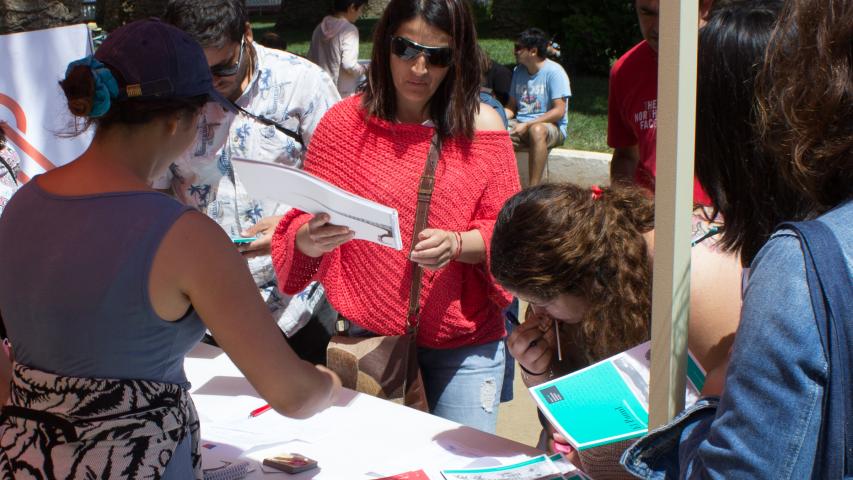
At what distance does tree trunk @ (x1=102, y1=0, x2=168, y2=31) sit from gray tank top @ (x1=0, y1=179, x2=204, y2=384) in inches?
346

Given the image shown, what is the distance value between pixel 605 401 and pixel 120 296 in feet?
2.77

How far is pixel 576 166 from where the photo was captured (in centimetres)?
774

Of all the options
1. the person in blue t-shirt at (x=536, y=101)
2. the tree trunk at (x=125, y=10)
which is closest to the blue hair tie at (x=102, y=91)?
the person in blue t-shirt at (x=536, y=101)

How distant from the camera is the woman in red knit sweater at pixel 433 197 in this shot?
7.42ft

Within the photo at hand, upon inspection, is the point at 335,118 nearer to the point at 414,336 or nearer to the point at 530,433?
the point at 414,336

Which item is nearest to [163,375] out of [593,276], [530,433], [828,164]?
[593,276]

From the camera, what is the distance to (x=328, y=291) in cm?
233

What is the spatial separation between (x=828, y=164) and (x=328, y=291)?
156 centimetres

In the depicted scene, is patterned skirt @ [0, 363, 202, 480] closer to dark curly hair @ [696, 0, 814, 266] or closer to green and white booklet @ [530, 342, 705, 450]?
green and white booklet @ [530, 342, 705, 450]

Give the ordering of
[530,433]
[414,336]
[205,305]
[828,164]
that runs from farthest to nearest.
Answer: [530,433] → [414,336] → [205,305] → [828,164]

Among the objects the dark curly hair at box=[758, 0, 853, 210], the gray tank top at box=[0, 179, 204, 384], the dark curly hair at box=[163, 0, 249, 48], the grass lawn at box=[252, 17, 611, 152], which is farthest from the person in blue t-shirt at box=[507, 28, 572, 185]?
the dark curly hair at box=[758, 0, 853, 210]

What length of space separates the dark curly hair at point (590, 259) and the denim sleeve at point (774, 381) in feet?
2.69

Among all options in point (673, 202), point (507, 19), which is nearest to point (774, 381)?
point (673, 202)

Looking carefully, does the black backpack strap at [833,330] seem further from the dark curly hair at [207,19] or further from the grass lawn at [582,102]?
the grass lawn at [582,102]
